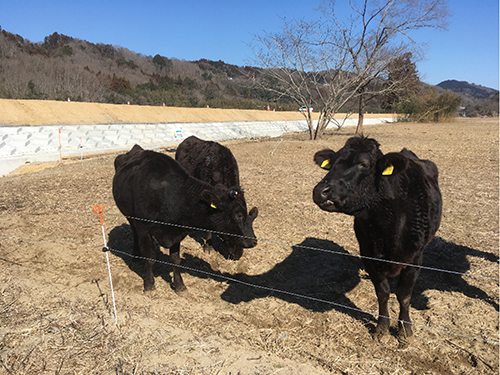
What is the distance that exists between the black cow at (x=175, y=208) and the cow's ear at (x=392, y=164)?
1.92 meters

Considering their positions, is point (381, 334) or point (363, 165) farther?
point (381, 334)

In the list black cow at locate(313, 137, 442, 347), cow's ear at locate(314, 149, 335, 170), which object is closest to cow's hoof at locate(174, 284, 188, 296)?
black cow at locate(313, 137, 442, 347)

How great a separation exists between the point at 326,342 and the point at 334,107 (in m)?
19.8

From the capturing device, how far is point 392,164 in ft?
11.5

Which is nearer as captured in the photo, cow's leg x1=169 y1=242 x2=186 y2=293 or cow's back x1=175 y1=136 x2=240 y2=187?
cow's leg x1=169 y1=242 x2=186 y2=293

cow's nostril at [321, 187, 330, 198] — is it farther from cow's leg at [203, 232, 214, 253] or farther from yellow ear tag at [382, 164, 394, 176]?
cow's leg at [203, 232, 214, 253]

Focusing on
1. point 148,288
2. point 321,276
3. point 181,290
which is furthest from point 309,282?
point 148,288

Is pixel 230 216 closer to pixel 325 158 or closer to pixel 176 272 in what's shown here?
pixel 176 272

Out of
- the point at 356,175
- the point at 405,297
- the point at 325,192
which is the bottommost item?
the point at 405,297

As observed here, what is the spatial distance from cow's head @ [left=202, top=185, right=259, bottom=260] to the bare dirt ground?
2.98 ft

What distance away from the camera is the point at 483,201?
8.88 metres

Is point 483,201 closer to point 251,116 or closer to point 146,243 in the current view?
point 146,243

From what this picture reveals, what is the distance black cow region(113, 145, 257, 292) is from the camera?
472 centimetres

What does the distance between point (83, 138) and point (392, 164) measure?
62.2ft
